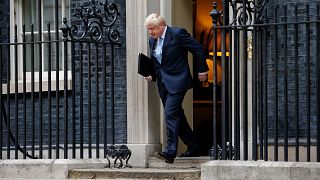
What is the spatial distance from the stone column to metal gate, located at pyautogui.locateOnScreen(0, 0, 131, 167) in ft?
0.72

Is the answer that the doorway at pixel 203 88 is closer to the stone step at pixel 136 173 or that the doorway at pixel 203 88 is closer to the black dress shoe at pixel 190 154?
the black dress shoe at pixel 190 154

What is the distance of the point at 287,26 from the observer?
1244 cm

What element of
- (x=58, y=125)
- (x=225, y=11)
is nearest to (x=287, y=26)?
(x=225, y=11)

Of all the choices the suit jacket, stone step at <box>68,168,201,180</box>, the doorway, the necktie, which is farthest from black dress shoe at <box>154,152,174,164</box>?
the doorway

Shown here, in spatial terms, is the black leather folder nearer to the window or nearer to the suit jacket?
the suit jacket

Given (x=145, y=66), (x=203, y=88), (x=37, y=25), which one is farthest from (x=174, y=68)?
(x=37, y=25)

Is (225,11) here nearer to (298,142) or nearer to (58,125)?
(298,142)

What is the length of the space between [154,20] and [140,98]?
4.50 ft

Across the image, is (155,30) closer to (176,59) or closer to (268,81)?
(176,59)

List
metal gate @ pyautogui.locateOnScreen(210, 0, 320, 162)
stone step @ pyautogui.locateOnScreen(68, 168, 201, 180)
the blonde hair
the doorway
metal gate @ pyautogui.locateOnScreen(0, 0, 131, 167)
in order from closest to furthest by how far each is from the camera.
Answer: metal gate @ pyautogui.locateOnScreen(210, 0, 320, 162)
stone step @ pyautogui.locateOnScreen(68, 168, 201, 180)
the blonde hair
metal gate @ pyautogui.locateOnScreen(0, 0, 131, 167)
the doorway

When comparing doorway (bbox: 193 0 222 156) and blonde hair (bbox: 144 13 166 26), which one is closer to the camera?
blonde hair (bbox: 144 13 166 26)

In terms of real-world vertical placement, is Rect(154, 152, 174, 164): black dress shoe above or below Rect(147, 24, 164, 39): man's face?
below

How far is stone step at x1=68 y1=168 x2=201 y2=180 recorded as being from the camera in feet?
40.9

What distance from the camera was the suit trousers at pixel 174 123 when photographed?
505 inches
